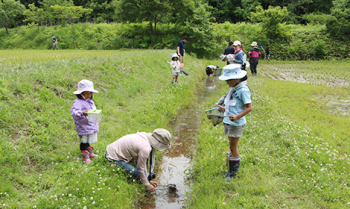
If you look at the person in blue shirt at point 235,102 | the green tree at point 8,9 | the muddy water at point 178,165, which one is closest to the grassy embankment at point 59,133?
the muddy water at point 178,165

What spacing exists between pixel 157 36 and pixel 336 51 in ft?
78.0

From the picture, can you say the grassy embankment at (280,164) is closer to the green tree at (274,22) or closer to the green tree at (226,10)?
the green tree at (274,22)

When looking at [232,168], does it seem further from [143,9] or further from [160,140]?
[143,9]

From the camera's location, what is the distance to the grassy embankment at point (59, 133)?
349 cm

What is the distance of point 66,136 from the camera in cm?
499

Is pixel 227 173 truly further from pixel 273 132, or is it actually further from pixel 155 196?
pixel 273 132

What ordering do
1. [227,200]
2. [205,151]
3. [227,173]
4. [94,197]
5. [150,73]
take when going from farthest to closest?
[150,73] < [205,151] < [227,173] < [227,200] < [94,197]

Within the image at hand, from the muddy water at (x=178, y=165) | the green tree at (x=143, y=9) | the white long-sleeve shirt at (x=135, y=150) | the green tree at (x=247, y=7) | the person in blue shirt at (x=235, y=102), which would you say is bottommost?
the muddy water at (x=178, y=165)

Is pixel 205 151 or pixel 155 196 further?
pixel 205 151

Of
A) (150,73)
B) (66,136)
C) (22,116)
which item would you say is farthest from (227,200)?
(150,73)

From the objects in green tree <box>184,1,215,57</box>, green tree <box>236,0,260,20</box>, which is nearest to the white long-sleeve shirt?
green tree <box>184,1,215,57</box>

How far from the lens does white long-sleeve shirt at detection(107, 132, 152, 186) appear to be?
3.88 m

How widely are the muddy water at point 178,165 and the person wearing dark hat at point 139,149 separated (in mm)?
280

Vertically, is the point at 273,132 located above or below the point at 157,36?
below
